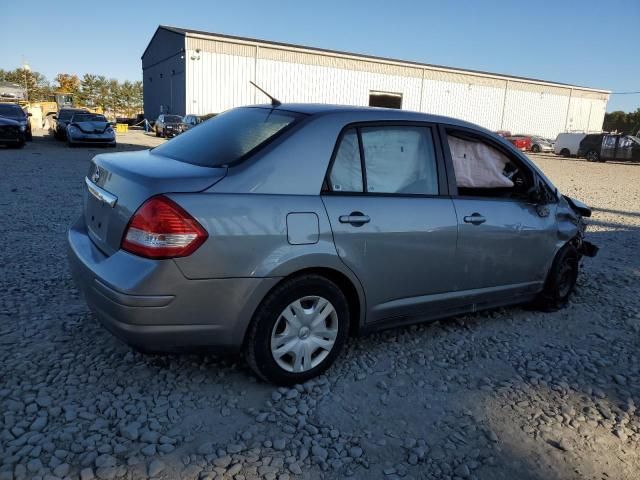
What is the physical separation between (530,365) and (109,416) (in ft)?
9.04

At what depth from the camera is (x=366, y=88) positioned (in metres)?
43.3

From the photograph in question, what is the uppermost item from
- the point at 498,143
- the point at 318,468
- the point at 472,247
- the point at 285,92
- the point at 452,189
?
the point at 285,92

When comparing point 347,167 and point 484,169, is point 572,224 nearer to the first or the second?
point 484,169

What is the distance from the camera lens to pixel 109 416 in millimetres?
2658

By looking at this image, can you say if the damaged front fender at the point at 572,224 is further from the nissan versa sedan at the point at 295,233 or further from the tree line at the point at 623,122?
the tree line at the point at 623,122

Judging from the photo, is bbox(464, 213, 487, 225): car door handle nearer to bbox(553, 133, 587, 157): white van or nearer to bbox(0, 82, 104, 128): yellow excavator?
bbox(0, 82, 104, 128): yellow excavator

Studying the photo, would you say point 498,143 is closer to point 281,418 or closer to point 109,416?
point 281,418

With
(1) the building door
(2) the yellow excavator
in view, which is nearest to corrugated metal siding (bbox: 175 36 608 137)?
(1) the building door

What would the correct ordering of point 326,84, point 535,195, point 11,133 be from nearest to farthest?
1. point 535,195
2. point 11,133
3. point 326,84

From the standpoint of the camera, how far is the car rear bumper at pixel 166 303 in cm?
254

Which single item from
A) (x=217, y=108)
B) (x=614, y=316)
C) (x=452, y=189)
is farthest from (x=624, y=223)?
(x=217, y=108)

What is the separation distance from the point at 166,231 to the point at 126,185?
1.50ft

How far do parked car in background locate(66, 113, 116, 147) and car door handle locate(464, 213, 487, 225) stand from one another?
1905 cm

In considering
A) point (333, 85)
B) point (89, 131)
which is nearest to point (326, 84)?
point (333, 85)
